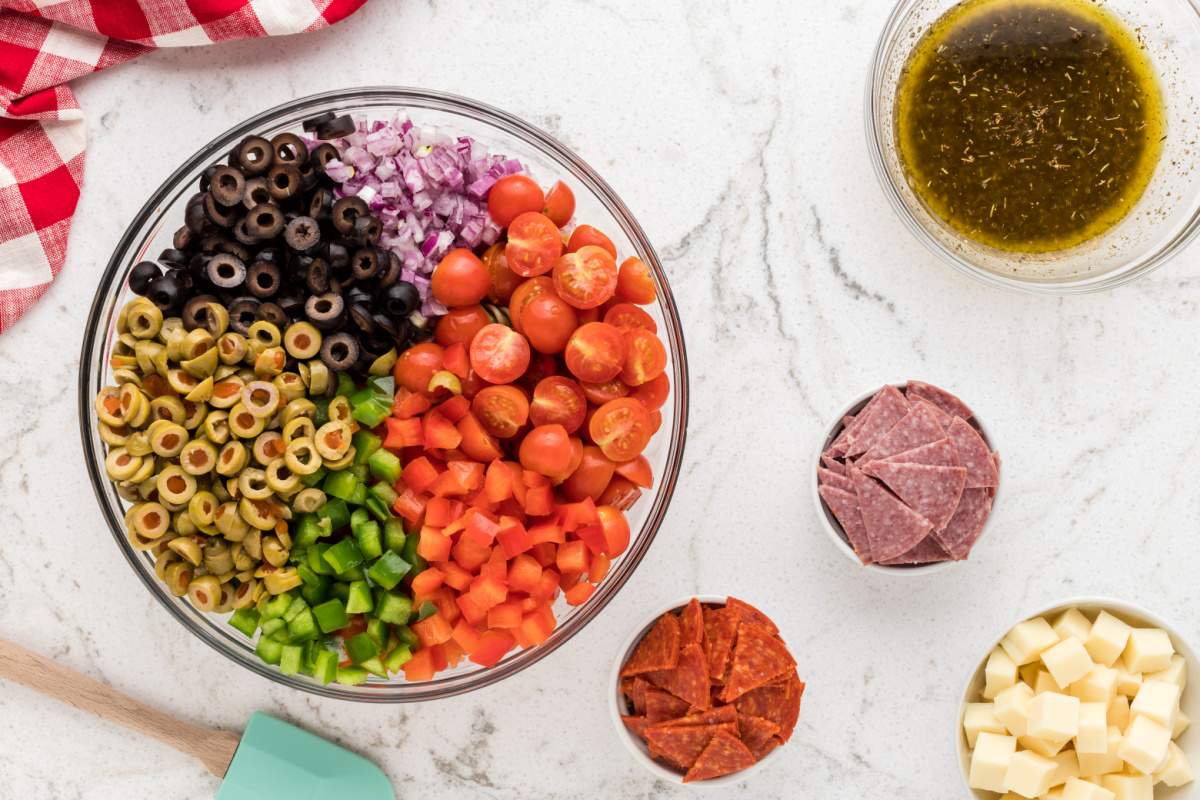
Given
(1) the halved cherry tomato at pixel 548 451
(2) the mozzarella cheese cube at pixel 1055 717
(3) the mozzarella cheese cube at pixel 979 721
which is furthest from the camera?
(3) the mozzarella cheese cube at pixel 979 721

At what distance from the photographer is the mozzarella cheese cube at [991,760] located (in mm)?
1867

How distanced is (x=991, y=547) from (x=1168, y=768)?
50cm

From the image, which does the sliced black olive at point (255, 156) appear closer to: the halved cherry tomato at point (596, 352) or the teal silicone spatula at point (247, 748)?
the halved cherry tomato at point (596, 352)

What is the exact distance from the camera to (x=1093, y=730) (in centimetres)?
182

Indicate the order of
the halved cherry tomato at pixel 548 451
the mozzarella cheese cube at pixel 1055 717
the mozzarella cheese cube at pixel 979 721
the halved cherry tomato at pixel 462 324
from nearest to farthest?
the halved cherry tomato at pixel 548 451, the halved cherry tomato at pixel 462 324, the mozzarella cheese cube at pixel 1055 717, the mozzarella cheese cube at pixel 979 721

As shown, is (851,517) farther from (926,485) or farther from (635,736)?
(635,736)

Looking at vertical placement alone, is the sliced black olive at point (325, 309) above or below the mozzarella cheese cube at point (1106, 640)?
above

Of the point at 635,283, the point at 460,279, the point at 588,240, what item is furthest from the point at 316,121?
the point at 635,283

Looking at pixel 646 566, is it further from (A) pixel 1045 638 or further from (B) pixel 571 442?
(A) pixel 1045 638

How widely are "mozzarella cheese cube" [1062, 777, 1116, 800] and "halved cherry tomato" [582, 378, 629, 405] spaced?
1.14m

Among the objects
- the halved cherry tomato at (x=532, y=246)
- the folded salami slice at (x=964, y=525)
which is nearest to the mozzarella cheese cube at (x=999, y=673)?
the folded salami slice at (x=964, y=525)

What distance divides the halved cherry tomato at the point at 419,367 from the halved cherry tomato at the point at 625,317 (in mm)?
289

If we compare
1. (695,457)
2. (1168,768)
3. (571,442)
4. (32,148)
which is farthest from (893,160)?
(32,148)

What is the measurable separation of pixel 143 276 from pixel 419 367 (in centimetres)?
49
